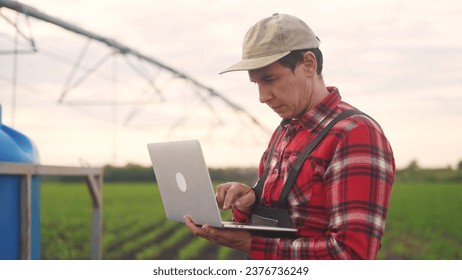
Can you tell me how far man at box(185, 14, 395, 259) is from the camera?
1942 millimetres

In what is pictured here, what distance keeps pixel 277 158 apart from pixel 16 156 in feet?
7.78

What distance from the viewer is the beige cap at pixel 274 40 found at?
207 centimetres

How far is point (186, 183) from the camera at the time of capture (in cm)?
229

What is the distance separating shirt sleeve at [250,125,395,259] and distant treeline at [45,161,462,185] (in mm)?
7386

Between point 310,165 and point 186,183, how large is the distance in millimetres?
480

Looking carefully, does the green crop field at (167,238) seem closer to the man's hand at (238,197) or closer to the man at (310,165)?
the man's hand at (238,197)

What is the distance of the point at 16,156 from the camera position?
4.09 metres

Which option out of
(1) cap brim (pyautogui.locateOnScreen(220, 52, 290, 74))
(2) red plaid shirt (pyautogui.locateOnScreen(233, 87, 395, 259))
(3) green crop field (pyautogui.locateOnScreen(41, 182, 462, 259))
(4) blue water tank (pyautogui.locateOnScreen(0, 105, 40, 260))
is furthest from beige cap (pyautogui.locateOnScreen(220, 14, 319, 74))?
(3) green crop field (pyautogui.locateOnScreen(41, 182, 462, 259))

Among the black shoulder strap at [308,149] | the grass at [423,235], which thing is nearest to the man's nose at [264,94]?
the black shoulder strap at [308,149]

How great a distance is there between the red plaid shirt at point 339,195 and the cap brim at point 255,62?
0.79 ft

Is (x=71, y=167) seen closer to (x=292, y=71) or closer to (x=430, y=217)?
(x=292, y=71)

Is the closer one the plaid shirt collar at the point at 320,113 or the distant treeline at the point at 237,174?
the plaid shirt collar at the point at 320,113

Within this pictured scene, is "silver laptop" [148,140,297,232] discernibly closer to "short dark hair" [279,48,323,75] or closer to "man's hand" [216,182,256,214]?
"man's hand" [216,182,256,214]
